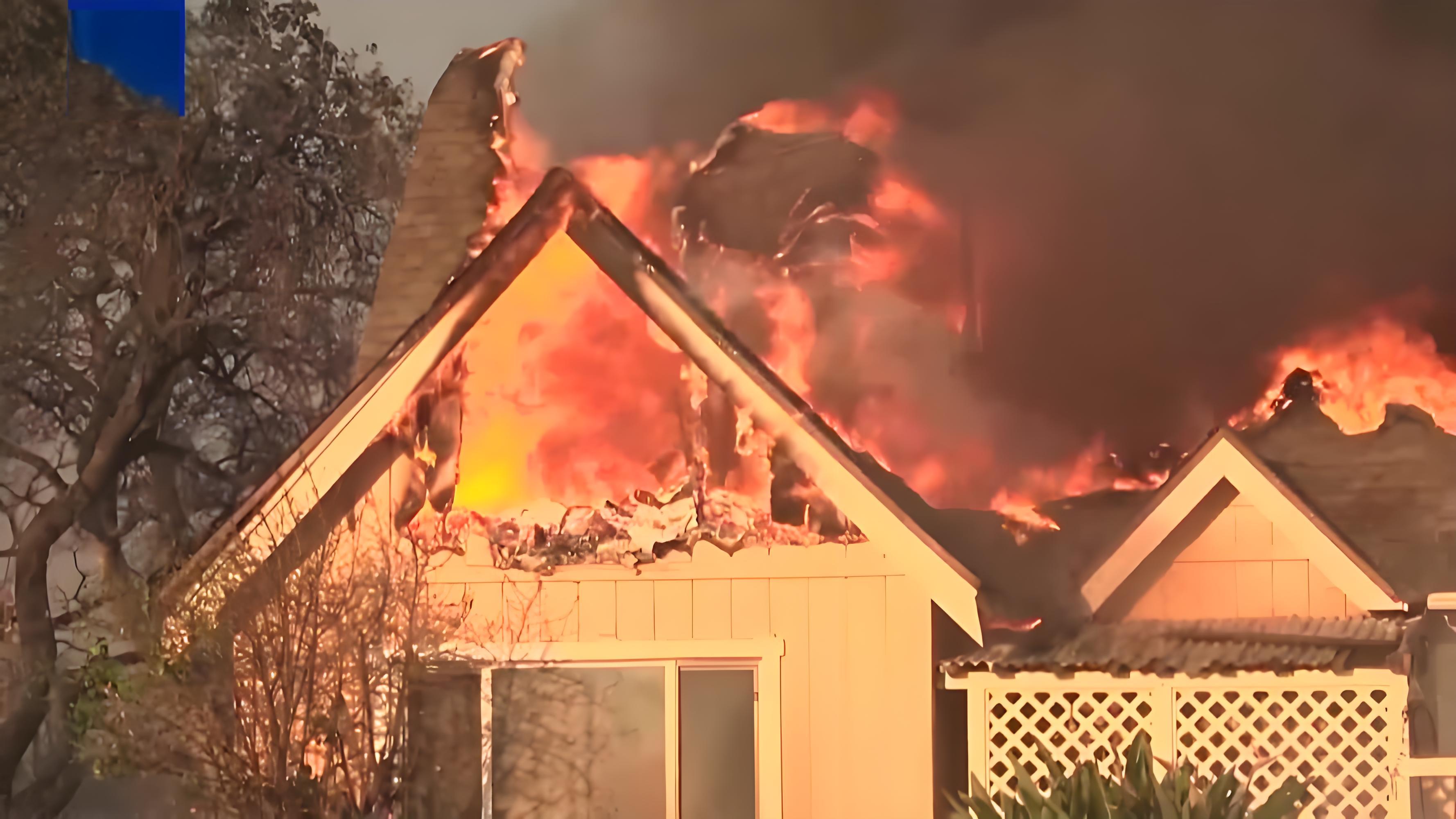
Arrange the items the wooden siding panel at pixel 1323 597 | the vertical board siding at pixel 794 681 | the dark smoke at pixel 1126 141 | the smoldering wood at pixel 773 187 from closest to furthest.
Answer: the vertical board siding at pixel 794 681
the wooden siding panel at pixel 1323 597
the dark smoke at pixel 1126 141
the smoldering wood at pixel 773 187

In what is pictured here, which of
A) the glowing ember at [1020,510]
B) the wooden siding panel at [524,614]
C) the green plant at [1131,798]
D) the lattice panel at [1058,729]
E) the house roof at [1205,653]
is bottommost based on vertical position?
the green plant at [1131,798]

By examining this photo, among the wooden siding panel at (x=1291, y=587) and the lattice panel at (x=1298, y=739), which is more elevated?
the wooden siding panel at (x=1291, y=587)

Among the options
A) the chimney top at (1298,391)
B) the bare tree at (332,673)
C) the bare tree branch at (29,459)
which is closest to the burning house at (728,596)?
the bare tree at (332,673)

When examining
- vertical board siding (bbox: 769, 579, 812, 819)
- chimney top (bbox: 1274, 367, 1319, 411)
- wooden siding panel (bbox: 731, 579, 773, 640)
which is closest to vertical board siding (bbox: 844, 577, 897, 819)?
vertical board siding (bbox: 769, 579, 812, 819)

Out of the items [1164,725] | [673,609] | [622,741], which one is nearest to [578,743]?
[622,741]

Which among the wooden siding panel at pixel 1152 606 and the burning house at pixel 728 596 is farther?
the wooden siding panel at pixel 1152 606

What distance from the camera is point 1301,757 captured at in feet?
22.4

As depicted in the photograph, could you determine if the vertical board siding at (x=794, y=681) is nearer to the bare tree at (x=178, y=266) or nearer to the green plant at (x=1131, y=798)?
the green plant at (x=1131, y=798)

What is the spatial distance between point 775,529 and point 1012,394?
3.02 meters

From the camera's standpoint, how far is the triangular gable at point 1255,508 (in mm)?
7219

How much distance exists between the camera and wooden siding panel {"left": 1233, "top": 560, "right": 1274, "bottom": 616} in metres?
7.58

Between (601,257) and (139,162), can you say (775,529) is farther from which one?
(139,162)

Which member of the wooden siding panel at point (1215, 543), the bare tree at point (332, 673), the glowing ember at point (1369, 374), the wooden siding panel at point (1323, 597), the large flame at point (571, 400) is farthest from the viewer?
the glowing ember at point (1369, 374)
